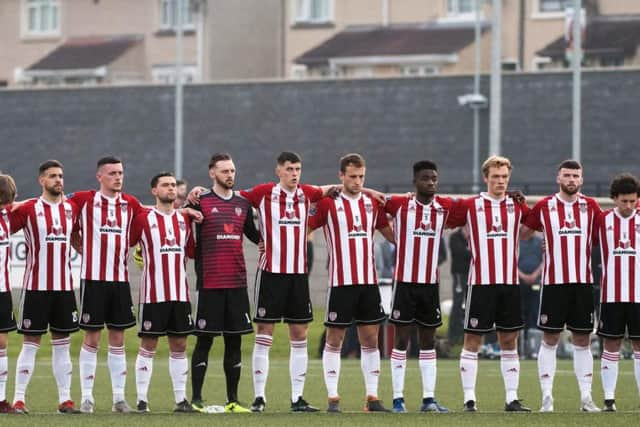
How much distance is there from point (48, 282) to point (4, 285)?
0.42m

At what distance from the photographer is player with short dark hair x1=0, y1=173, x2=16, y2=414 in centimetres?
1579

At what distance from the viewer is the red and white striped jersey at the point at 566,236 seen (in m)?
16.0

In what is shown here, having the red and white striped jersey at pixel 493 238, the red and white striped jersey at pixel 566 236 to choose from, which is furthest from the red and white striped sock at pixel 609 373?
the red and white striped jersey at pixel 493 238

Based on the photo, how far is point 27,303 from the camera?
626 inches

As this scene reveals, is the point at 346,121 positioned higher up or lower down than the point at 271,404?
higher up

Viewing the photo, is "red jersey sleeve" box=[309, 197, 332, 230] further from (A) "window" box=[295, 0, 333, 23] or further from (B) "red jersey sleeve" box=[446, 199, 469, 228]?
(A) "window" box=[295, 0, 333, 23]

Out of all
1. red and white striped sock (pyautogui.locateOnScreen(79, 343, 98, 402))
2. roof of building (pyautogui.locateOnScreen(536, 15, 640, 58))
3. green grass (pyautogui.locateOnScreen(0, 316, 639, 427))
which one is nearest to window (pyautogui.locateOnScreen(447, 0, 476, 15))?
roof of building (pyautogui.locateOnScreen(536, 15, 640, 58))

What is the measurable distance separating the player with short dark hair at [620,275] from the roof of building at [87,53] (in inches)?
1958

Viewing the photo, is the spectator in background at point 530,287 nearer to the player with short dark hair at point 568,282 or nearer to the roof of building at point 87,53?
the player with short dark hair at point 568,282

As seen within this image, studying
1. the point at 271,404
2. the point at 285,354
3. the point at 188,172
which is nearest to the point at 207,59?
the point at 188,172

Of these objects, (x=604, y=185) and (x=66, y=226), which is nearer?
(x=66, y=226)

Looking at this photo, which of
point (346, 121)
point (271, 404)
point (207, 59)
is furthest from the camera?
point (207, 59)

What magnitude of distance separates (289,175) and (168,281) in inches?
58.0

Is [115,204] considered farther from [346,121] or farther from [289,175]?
[346,121]
